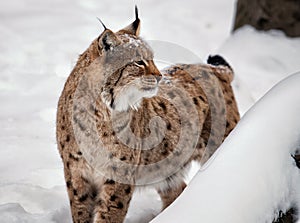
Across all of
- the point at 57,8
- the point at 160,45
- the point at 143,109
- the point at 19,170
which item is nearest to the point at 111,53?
the point at 143,109

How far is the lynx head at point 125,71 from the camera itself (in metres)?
3.36

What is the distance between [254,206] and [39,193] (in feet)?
5.82

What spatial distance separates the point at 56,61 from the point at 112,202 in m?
3.28

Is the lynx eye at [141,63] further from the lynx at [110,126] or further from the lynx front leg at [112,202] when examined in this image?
the lynx front leg at [112,202]

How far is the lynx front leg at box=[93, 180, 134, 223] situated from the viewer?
3508 mm

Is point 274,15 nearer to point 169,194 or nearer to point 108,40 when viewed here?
point 169,194

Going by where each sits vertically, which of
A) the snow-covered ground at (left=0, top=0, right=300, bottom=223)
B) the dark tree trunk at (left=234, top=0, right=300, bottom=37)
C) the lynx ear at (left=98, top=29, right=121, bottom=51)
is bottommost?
the snow-covered ground at (left=0, top=0, right=300, bottom=223)

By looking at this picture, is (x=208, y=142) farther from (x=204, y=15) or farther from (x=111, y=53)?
(x=204, y=15)

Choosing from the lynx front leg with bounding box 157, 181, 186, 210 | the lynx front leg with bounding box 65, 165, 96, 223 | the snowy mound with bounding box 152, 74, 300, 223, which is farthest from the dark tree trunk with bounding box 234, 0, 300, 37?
the lynx front leg with bounding box 65, 165, 96, 223

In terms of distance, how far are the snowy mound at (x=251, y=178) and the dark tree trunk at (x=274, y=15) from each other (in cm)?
321

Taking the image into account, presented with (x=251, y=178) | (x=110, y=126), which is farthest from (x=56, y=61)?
(x=251, y=178)

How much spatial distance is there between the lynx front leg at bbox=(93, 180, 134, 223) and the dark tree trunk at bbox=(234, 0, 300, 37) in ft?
11.6

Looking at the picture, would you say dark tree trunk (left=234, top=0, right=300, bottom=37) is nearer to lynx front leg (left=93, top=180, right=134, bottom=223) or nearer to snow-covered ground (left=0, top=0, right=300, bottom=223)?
snow-covered ground (left=0, top=0, right=300, bottom=223)

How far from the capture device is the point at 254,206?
2943mm
